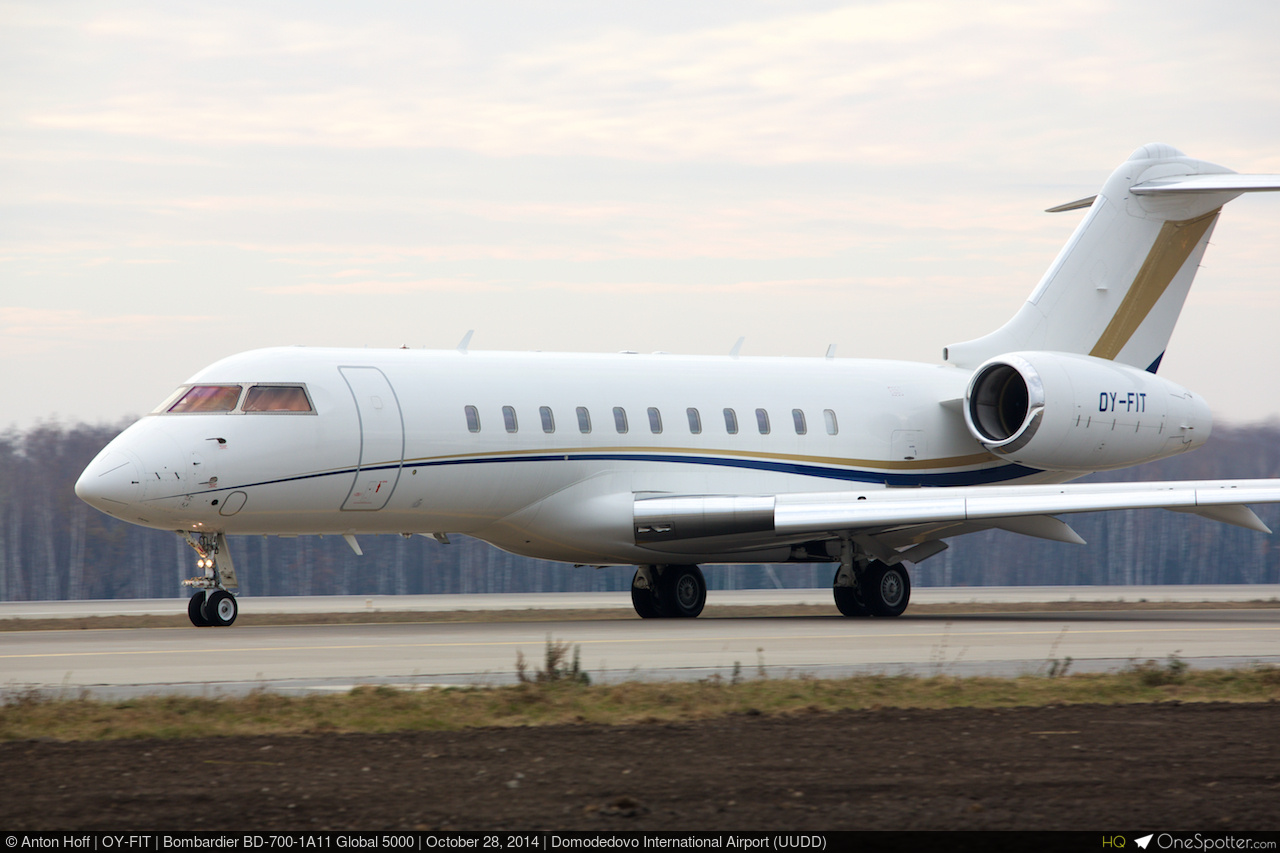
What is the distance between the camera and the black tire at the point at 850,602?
23656 mm

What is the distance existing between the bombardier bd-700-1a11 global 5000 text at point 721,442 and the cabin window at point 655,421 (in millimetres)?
35

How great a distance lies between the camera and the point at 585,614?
27500 millimetres

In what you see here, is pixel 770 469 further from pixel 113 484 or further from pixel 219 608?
pixel 113 484

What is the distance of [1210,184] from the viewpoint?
26906mm

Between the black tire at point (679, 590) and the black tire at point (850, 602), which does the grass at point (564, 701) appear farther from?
the black tire at point (679, 590)

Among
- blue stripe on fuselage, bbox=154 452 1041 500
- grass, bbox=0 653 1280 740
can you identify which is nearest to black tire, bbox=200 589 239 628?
blue stripe on fuselage, bbox=154 452 1041 500

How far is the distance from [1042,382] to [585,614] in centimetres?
913

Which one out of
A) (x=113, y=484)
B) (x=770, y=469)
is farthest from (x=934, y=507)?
(x=113, y=484)

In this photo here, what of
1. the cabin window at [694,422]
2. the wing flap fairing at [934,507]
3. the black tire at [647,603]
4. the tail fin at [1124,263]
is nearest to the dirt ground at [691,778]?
the wing flap fairing at [934,507]

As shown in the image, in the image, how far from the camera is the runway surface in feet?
41.4

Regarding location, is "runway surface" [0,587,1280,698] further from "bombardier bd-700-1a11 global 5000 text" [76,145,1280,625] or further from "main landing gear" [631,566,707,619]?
"main landing gear" [631,566,707,619]

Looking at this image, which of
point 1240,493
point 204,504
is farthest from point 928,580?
point 204,504

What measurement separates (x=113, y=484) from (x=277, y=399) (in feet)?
8.17

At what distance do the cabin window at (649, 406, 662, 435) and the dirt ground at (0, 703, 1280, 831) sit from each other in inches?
543
